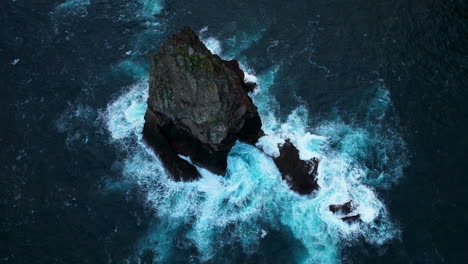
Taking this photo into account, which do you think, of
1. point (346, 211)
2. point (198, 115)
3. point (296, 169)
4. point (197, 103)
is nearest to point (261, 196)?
point (296, 169)

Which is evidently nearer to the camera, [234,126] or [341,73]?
[234,126]

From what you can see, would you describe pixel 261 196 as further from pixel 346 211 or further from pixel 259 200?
pixel 346 211

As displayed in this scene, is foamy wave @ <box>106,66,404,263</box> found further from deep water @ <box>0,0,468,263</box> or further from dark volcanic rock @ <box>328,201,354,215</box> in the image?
dark volcanic rock @ <box>328,201,354,215</box>

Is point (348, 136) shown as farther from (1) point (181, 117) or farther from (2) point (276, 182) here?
(1) point (181, 117)

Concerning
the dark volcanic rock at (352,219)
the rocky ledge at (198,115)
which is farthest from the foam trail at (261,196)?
the rocky ledge at (198,115)

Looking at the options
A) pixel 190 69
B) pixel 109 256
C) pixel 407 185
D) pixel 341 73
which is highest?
pixel 190 69

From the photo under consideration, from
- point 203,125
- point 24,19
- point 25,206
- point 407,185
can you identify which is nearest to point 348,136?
point 407,185

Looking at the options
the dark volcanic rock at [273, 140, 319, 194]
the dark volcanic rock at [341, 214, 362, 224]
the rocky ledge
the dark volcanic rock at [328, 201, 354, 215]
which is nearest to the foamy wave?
the dark volcanic rock at [341, 214, 362, 224]
